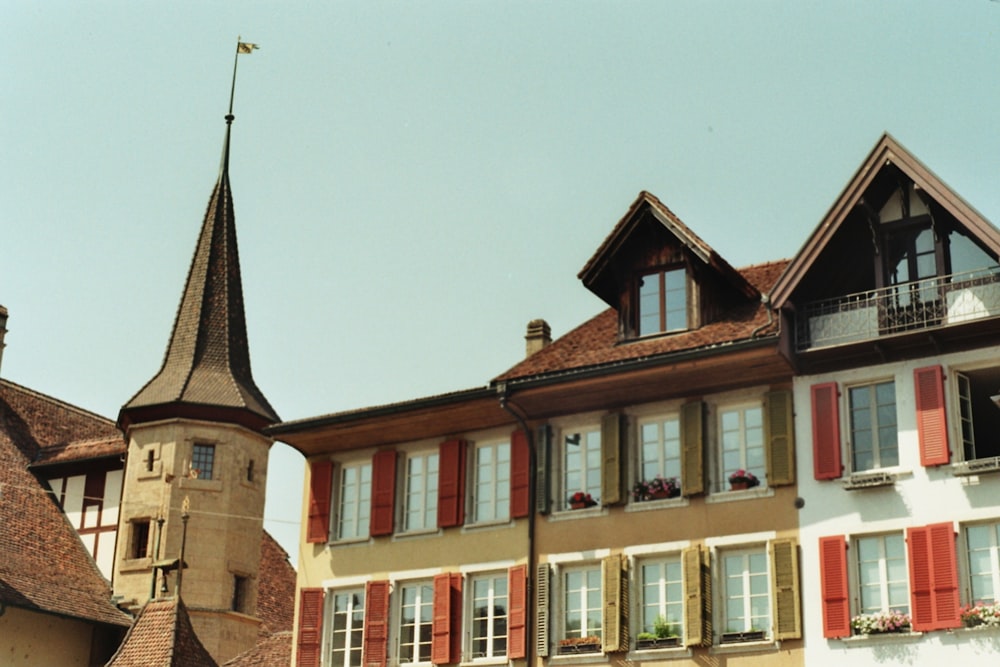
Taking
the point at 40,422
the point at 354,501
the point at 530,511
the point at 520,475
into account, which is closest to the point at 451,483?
the point at 520,475

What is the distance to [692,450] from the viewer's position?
28.3 metres

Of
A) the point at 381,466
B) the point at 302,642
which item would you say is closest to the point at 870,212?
the point at 381,466

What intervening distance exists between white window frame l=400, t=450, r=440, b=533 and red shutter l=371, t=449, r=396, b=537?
0.80 ft

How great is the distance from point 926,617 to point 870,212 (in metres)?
6.61

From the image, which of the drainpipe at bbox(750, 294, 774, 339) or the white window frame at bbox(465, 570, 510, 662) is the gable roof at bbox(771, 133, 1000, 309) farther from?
the white window frame at bbox(465, 570, 510, 662)

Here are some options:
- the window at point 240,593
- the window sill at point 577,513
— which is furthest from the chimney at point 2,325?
the window sill at point 577,513

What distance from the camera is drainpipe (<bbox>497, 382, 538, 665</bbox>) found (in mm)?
29141

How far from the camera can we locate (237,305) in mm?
53094

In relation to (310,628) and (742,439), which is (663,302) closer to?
(742,439)

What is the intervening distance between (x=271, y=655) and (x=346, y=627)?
202 inches

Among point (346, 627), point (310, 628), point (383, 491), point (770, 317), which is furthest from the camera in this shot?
point (383, 491)

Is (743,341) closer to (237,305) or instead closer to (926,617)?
(926,617)

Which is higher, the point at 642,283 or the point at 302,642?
the point at 642,283

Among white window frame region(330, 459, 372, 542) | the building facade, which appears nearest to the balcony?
the building facade
